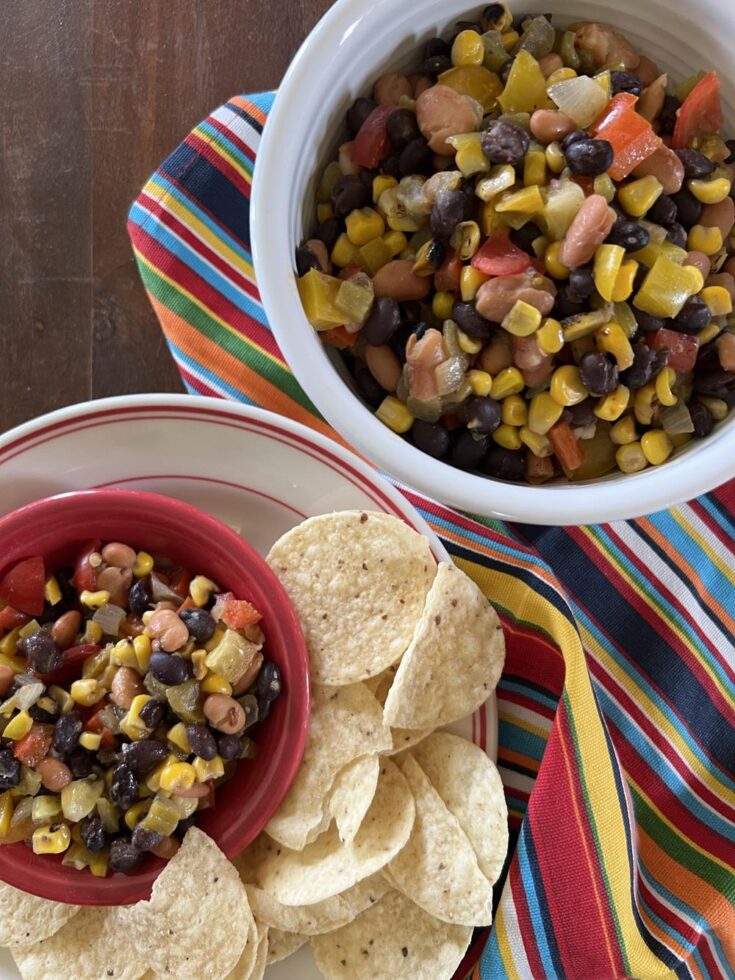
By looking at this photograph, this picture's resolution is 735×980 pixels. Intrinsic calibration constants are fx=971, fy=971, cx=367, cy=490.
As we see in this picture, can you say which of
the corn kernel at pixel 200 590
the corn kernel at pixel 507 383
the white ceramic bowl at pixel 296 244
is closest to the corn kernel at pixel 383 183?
the white ceramic bowl at pixel 296 244

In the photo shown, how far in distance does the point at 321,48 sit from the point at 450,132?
0.70ft

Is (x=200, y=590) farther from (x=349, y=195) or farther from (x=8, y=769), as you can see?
(x=349, y=195)

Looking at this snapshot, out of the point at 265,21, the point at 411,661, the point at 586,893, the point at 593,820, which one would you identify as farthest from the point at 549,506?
the point at 265,21

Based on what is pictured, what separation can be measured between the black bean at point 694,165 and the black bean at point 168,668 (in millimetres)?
1070

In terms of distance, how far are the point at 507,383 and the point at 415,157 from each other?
350 millimetres

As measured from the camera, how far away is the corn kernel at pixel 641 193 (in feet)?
4.38

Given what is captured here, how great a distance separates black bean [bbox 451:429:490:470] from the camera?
57.1 inches

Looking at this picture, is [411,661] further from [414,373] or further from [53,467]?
[53,467]

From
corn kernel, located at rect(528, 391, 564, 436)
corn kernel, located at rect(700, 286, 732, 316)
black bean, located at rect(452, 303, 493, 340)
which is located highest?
corn kernel, located at rect(700, 286, 732, 316)

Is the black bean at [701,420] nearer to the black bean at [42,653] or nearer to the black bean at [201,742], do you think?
the black bean at [201,742]

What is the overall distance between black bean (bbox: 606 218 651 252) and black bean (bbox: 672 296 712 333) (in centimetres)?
11

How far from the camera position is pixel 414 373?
1404 mm

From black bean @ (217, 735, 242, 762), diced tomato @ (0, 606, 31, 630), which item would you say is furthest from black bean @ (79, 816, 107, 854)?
diced tomato @ (0, 606, 31, 630)

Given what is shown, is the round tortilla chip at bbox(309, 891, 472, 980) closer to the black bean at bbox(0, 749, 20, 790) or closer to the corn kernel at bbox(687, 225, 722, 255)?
the black bean at bbox(0, 749, 20, 790)
